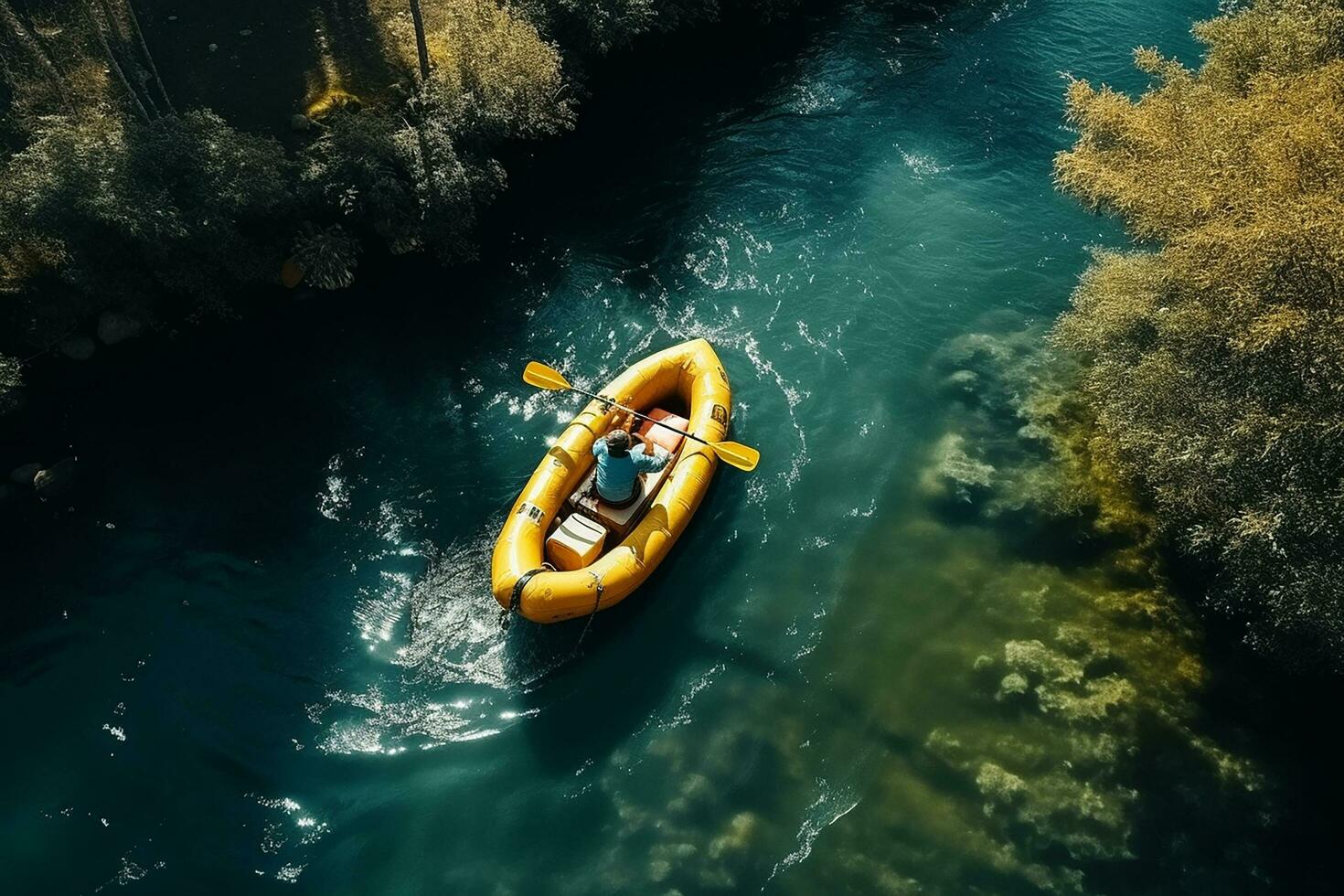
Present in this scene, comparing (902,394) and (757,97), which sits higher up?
(757,97)

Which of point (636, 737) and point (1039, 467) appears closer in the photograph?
point (636, 737)

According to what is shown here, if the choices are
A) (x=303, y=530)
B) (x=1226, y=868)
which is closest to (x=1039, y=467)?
(x=1226, y=868)

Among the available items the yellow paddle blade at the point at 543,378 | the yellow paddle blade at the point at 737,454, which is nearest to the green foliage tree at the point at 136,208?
the yellow paddle blade at the point at 543,378

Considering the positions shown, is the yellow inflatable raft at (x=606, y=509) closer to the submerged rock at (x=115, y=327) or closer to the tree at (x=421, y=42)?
the tree at (x=421, y=42)

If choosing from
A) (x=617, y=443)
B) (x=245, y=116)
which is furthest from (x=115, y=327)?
(x=617, y=443)

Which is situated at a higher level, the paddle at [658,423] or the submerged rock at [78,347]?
the submerged rock at [78,347]

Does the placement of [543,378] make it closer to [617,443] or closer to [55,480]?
[617,443]

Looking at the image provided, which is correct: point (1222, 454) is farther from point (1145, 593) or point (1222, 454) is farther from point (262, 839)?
point (262, 839)
